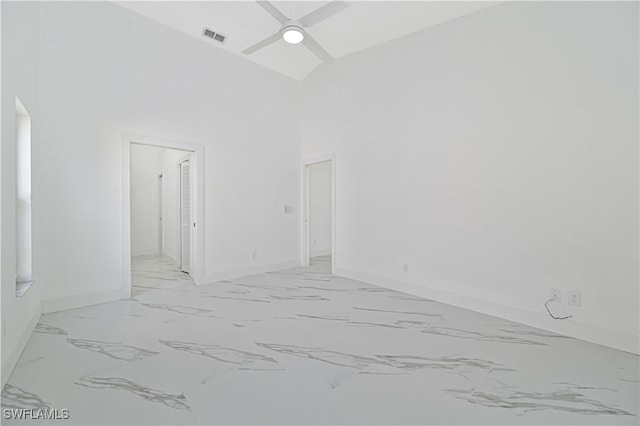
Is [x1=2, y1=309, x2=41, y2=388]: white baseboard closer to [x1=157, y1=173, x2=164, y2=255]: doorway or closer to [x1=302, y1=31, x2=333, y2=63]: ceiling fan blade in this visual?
[x1=302, y1=31, x2=333, y2=63]: ceiling fan blade

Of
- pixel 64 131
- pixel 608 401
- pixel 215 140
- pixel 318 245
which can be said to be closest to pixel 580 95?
pixel 608 401

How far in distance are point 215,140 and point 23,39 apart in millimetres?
2242

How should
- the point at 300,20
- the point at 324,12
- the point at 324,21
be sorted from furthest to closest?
the point at 324,21 → the point at 300,20 → the point at 324,12

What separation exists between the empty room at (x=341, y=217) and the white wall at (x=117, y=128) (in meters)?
0.02

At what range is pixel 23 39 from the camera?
257 cm

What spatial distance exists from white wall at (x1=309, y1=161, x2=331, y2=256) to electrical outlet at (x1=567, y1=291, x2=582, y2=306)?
499 cm

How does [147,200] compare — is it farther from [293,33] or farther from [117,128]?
[293,33]

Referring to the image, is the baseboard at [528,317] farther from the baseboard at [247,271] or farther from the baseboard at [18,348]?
the baseboard at [18,348]

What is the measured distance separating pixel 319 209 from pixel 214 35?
4139 millimetres

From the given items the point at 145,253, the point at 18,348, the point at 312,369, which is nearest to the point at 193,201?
the point at 18,348

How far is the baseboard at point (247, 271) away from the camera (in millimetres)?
4520

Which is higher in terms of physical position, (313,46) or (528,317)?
(313,46)

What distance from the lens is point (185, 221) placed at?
5.27 m

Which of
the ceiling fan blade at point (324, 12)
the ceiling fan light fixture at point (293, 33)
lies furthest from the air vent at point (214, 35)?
the ceiling fan blade at point (324, 12)
